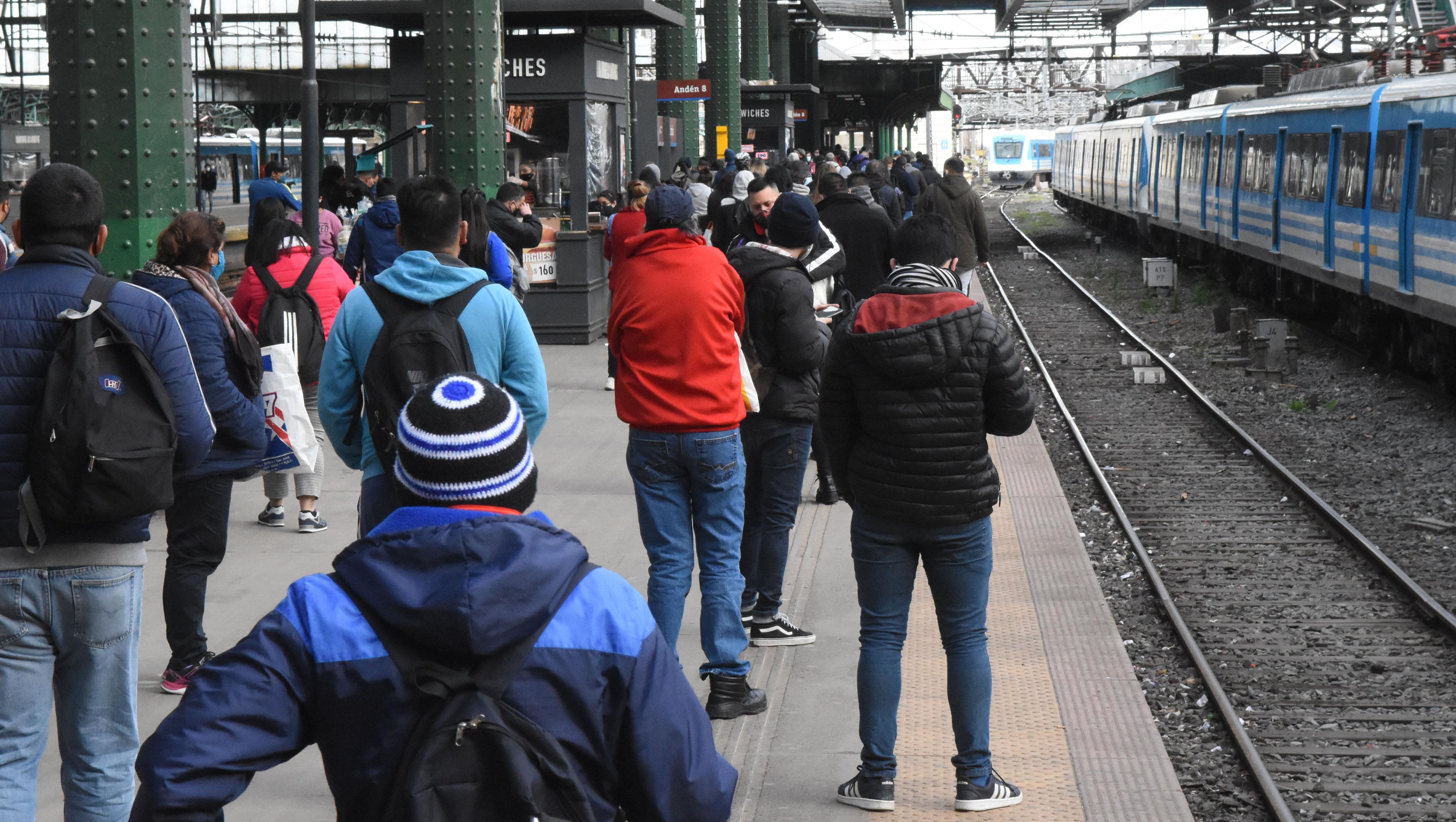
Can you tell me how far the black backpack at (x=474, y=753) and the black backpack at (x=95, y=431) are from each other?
1866 mm

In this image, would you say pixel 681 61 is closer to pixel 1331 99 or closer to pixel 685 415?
pixel 1331 99

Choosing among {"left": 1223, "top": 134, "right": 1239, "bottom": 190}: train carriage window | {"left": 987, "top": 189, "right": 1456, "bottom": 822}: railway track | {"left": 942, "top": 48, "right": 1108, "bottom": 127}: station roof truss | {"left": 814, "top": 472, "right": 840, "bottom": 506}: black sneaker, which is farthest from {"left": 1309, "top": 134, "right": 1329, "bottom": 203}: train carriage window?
{"left": 942, "top": 48, "right": 1108, "bottom": 127}: station roof truss

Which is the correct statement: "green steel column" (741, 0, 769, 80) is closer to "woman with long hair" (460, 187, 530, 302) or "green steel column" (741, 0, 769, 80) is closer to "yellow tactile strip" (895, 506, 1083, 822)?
"woman with long hair" (460, 187, 530, 302)

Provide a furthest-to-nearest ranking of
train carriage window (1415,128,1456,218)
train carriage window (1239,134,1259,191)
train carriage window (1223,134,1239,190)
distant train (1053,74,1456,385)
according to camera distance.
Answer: train carriage window (1223,134,1239,190) < train carriage window (1239,134,1259,191) < distant train (1053,74,1456,385) < train carriage window (1415,128,1456,218)

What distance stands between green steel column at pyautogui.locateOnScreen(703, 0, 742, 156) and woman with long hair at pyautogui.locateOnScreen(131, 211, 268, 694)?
23.7 m

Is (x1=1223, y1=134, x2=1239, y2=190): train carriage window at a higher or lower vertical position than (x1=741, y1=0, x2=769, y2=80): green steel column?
lower

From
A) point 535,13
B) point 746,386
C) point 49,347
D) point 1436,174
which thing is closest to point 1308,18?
point 1436,174

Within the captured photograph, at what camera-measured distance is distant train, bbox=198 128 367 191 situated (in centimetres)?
4228

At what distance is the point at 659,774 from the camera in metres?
2.18

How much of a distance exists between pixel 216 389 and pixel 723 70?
82.1 ft

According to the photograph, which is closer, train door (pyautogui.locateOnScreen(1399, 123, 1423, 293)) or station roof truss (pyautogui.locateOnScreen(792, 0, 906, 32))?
train door (pyautogui.locateOnScreen(1399, 123, 1423, 293))

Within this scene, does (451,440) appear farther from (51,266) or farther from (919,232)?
(919,232)

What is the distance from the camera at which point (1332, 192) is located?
17.7m

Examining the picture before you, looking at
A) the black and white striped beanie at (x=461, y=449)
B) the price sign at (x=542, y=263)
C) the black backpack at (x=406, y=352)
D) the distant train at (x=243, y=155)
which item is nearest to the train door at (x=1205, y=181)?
the price sign at (x=542, y=263)
